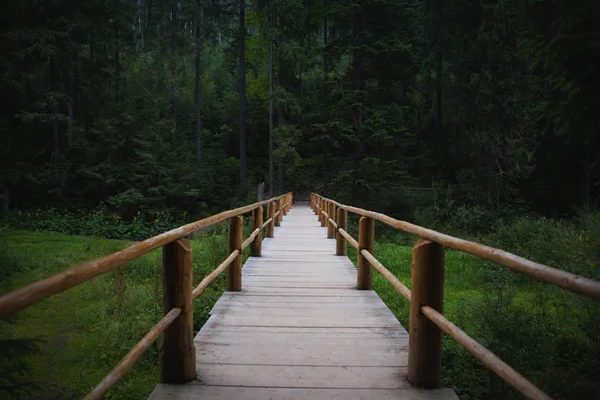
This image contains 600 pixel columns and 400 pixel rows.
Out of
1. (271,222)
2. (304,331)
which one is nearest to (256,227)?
(271,222)

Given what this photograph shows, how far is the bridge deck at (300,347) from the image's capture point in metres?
2.61

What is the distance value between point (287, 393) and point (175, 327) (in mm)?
832

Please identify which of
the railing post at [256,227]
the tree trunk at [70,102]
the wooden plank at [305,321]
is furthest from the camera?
the tree trunk at [70,102]

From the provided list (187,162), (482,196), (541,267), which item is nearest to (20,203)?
(187,162)

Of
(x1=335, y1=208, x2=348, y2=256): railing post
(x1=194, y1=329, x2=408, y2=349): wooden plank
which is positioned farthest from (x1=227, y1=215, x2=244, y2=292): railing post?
(x1=335, y1=208, x2=348, y2=256): railing post

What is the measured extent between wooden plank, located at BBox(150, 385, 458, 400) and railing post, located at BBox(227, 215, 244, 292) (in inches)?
97.1

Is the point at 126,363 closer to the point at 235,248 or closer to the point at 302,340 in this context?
the point at 302,340

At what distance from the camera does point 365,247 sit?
5234 mm

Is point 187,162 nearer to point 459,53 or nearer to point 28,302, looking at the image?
point 459,53

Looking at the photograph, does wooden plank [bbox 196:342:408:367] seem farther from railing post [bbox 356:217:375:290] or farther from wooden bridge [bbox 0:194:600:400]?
railing post [bbox 356:217:375:290]

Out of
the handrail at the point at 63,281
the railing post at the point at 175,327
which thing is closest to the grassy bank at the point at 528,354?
the railing post at the point at 175,327

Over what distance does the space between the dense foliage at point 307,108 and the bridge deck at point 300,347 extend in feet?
45.1

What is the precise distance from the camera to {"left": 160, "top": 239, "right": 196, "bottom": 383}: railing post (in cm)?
264

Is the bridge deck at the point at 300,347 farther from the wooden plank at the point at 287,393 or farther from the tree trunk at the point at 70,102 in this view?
the tree trunk at the point at 70,102
